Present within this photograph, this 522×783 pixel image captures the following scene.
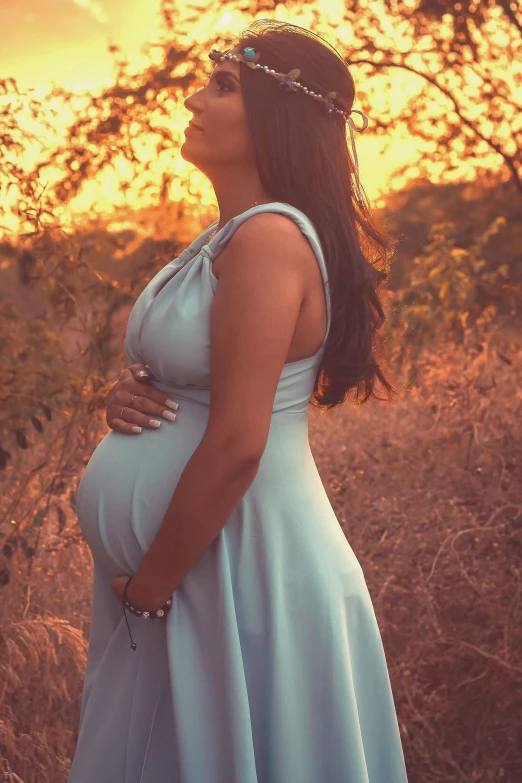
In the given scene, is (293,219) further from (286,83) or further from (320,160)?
(286,83)

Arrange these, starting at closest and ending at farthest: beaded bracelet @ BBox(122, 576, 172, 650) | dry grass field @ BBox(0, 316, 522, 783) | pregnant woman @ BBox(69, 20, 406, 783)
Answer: pregnant woman @ BBox(69, 20, 406, 783)
beaded bracelet @ BBox(122, 576, 172, 650)
dry grass field @ BBox(0, 316, 522, 783)

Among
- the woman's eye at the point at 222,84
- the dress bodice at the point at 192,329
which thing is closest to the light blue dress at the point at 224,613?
the dress bodice at the point at 192,329

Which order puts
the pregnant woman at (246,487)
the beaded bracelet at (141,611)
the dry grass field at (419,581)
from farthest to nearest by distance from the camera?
the dry grass field at (419,581) < the beaded bracelet at (141,611) < the pregnant woman at (246,487)

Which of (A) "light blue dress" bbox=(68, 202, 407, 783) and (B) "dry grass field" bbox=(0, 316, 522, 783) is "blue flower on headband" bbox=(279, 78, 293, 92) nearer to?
(A) "light blue dress" bbox=(68, 202, 407, 783)

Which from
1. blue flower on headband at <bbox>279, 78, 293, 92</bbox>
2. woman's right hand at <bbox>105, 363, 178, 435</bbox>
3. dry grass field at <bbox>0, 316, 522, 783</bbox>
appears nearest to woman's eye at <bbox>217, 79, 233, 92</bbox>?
blue flower on headband at <bbox>279, 78, 293, 92</bbox>

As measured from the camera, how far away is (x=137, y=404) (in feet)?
5.86

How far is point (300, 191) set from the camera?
1709 millimetres

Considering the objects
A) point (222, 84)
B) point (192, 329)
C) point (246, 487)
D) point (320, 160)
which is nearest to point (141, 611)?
point (246, 487)

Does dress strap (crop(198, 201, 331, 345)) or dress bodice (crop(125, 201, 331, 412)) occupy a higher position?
dress strap (crop(198, 201, 331, 345))

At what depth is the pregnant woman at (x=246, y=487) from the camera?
61.7 inches

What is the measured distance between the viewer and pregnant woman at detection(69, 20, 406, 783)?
5.14ft

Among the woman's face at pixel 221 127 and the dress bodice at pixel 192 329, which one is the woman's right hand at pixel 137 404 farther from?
the woman's face at pixel 221 127

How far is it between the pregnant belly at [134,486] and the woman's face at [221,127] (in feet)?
1.62

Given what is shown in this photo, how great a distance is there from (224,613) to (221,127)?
94cm
